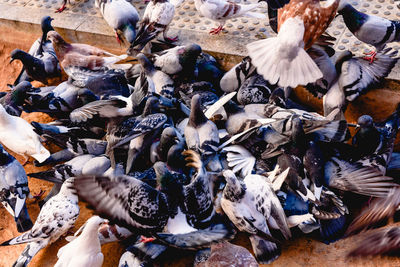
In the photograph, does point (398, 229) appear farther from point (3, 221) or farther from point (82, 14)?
point (82, 14)

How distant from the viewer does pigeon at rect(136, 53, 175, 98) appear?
13.9ft

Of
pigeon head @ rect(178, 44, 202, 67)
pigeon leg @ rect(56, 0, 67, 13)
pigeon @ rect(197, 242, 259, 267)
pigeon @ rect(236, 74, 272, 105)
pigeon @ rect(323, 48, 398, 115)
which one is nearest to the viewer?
pigeon @ rect(197, 242, 259, 267)

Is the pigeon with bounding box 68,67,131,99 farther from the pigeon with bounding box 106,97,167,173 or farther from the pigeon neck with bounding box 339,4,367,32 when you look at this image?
the pigeon neck with bounding box 339,4,367,32

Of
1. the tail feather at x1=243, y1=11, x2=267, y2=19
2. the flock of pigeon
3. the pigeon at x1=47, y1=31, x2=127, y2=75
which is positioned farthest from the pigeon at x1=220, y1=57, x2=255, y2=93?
the pigeon at x1=47, y1=31, x2=127, y2=75

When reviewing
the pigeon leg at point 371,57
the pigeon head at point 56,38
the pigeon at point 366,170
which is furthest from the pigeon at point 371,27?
the pigeon head at point 56,38

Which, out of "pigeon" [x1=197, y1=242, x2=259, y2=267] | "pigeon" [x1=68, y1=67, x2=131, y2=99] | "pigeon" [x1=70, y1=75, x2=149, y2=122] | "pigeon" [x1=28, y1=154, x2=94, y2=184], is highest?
"pigeon" [x1=70, y1=75, x2=149, y2=122]

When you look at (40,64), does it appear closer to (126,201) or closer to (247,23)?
(247,23)

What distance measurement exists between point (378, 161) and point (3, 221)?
3186 millimetres

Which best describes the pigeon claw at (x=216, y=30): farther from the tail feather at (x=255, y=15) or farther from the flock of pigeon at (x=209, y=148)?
the tail feather at (x=255, y=15)

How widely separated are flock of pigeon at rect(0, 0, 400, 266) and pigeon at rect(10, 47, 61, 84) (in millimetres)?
89

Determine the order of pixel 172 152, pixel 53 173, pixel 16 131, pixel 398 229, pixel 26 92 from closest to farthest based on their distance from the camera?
pixel 398 229 → pixel 172 152 → pixel 53 173 → pixel 16 131 → pixel 26 92

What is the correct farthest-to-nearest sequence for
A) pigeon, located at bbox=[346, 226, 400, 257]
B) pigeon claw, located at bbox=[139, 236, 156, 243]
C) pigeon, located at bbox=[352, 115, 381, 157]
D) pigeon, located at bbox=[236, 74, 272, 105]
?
pigeon, located at bbox=[236, 74, 272, 105]
pigeon, located at bbox=[352, 115, 381, 157]
pigeon claw, located at bbox=[139, 236, 156, 243]
pigeon, located at bbox=[346, 226, 400, 257]

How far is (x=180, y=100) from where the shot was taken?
425cm

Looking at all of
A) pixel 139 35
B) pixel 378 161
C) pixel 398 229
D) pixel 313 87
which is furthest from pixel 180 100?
pixel 398 229
